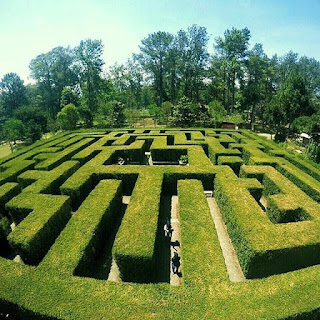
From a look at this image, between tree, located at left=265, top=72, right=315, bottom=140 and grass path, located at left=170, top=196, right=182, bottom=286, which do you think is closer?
grass path, located at left=170, top=196, right=182, bottom=286

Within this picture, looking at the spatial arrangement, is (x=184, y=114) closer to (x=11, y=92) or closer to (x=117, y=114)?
(x=117, y=114)

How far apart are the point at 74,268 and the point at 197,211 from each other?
6375 mm

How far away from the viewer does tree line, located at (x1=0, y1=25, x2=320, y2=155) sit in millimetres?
39688

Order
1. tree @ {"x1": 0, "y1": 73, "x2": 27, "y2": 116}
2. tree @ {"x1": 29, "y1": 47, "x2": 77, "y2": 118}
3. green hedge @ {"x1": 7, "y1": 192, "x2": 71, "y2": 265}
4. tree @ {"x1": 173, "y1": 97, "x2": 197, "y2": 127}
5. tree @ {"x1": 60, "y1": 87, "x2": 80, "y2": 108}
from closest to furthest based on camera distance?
green hedge @ {"x1": 7, "y1": 192, "x2": 71, "y2": 265}, tree @ {"x1": 173, "y1": 97, "x2": 197, "y2": 127}, tree @ {"x1": 60, "y1": 87, "x2": 80, "y2": 108}, tree @ {"x1": 29, "y1": 47, "x2": 77, "y2": 118}, tree @ {"x1": 0, "y1": 73, "x2": 27, "y2": 116}

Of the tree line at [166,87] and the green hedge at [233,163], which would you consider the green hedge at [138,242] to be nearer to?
the green hedge at [233,163]

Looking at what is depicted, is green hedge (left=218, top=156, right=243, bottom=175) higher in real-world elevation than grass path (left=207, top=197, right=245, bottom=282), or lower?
higher

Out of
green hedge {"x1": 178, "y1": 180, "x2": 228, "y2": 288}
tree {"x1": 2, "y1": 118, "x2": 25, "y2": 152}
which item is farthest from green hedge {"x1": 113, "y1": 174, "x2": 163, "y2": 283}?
tree {"x1": 2, "y1": 118, "x2": 25, "y2": 152}

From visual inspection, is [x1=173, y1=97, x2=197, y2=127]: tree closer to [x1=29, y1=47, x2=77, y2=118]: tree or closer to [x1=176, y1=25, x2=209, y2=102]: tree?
[x1=176, y1=25, x2=209, y2=102]: tree

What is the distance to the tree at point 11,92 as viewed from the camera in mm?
59312

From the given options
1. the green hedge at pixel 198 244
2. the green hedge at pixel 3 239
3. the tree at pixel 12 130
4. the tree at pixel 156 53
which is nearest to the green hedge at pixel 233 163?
the green hedge at pixel 198 244

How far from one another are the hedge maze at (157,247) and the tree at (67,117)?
80.7 ft

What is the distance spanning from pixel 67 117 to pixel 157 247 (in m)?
36.6

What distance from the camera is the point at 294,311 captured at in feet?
21.6

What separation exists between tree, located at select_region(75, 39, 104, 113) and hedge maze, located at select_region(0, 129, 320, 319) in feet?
129
